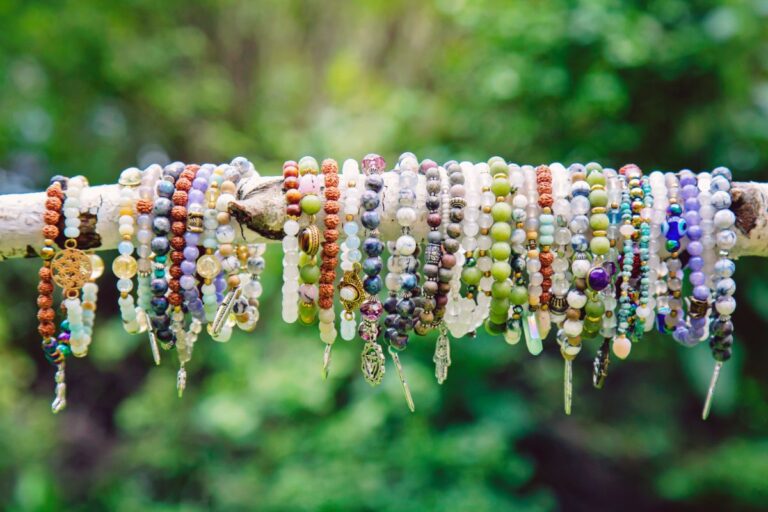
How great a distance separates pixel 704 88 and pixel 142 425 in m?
2.07

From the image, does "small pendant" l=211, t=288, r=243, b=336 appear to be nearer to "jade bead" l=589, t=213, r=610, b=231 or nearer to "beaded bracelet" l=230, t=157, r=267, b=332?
"beaded bracelet" l=230, t=157, r=267, b=332

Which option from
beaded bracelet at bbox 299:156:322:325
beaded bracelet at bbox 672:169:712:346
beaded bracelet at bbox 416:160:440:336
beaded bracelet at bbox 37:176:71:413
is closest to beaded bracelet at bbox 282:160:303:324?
beaded bracelet at bbox 299:156:322:325

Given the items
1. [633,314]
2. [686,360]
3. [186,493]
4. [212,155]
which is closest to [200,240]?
[633,314]

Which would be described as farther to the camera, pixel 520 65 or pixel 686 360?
pixel 686 360

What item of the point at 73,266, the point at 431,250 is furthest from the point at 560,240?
the point at 73,266

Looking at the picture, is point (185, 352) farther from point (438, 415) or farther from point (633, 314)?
point (438, 415)

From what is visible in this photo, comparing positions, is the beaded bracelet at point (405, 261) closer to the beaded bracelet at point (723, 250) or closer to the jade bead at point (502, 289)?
the jade bead at point (502, 289)

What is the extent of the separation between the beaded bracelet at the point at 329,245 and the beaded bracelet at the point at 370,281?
2 cm

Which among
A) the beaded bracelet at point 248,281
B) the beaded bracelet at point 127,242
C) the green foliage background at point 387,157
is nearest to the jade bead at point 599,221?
the beaded bracelet at point 248,281

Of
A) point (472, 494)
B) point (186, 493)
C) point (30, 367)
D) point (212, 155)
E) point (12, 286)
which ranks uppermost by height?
point (212, 155)

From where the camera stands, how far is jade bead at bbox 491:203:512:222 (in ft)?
2.03

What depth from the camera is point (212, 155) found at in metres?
2.60

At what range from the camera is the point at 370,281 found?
63 centimetres

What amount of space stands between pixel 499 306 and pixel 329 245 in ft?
0.59
